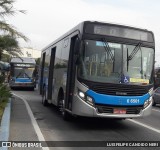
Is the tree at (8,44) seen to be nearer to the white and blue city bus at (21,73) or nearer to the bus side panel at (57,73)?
the bus side panel at (57,73)

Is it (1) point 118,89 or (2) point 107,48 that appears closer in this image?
(1) point 118,89

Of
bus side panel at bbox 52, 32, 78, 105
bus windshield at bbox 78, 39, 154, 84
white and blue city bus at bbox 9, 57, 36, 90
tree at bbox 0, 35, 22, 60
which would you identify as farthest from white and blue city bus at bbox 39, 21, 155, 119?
white and blue city bus at bbox 9, 57, 36, 90

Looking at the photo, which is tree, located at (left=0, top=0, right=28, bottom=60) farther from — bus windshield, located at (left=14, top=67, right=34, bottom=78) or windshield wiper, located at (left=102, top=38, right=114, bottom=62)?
bus windshield, located at (left=14, top=67, right=34, bottom=78)

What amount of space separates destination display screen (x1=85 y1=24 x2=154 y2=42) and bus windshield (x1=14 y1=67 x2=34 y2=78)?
82.6ft

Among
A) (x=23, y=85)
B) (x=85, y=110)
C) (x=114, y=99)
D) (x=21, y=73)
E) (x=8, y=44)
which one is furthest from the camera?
(x=23, y=85)

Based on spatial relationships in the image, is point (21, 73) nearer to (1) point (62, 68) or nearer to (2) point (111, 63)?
(1) point (62, 68)

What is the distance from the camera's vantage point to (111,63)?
37.0ft

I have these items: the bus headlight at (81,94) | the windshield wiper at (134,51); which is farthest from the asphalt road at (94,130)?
the windshield wiper at (134,51)

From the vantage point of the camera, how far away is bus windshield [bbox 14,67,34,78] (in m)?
36.0

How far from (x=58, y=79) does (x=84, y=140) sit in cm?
517

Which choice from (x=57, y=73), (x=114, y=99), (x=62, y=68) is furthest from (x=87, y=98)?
(x=57, y=73)

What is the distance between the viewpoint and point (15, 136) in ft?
32.8

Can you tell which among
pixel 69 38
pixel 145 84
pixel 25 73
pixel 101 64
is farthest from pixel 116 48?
pixel 25 73

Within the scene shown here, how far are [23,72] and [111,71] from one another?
25682 mm
